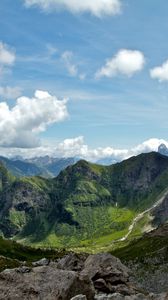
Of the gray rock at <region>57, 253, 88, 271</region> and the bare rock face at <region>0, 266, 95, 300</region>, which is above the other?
the bare rock face at <region>0, 266, 95, 300</region>

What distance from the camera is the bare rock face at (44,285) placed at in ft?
99.7

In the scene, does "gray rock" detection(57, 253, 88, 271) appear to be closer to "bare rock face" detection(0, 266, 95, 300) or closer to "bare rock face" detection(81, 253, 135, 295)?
"bare rock face" detection(81, 253, 135, 295)

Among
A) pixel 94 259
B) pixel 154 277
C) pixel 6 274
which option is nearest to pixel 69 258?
pixel 94 259

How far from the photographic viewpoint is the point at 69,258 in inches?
3863

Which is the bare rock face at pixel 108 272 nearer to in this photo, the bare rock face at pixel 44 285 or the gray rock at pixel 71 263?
the gray rock at pixel 71 263

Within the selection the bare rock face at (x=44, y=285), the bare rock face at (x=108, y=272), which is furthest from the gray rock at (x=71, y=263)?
the bare rock face at (x=44, y=285)

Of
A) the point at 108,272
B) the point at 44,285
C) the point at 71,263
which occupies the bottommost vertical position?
the point at 71,263

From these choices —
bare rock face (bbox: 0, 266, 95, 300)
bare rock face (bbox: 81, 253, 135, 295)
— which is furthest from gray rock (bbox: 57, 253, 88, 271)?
bare rock face (bbox: 0, 266, 95, 300)

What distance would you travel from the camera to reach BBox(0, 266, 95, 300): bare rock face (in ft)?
99.7

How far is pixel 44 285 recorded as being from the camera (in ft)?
103

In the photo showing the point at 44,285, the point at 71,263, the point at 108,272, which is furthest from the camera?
the point at 71,263

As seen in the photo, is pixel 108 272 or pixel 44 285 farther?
pixel 108 272

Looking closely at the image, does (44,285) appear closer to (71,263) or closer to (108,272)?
(108,272)

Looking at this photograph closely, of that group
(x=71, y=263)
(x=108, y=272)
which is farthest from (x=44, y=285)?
(x=71, y=263)
